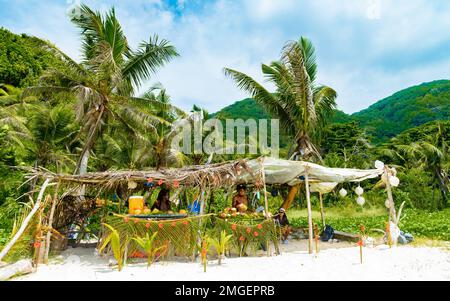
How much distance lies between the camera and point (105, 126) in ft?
39.8

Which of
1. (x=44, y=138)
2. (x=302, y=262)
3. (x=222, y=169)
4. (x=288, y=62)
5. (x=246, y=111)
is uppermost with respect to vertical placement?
(x=246, y=111)

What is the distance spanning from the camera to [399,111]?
43.7 metres

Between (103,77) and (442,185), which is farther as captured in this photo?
(442,185)

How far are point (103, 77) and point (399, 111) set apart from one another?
4156cm

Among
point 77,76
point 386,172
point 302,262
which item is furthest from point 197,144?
point 302,262

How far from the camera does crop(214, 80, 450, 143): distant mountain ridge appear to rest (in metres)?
37.9

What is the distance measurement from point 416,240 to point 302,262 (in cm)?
394

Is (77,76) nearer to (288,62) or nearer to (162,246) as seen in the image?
(288,62)

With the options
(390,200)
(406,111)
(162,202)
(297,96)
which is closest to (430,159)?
(297,96)

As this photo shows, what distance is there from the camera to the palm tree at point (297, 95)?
36.3 feet

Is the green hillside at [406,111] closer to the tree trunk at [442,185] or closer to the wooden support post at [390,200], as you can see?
the tree trunk at [442,185]

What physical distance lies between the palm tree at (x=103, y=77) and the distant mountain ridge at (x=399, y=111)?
21742 millimetres

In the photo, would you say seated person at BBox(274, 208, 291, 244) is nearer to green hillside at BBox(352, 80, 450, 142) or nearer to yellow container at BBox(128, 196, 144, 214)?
yellow container at BBox(128, 196, 144, 214)

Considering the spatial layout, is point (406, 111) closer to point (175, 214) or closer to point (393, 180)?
point (393, 180)
